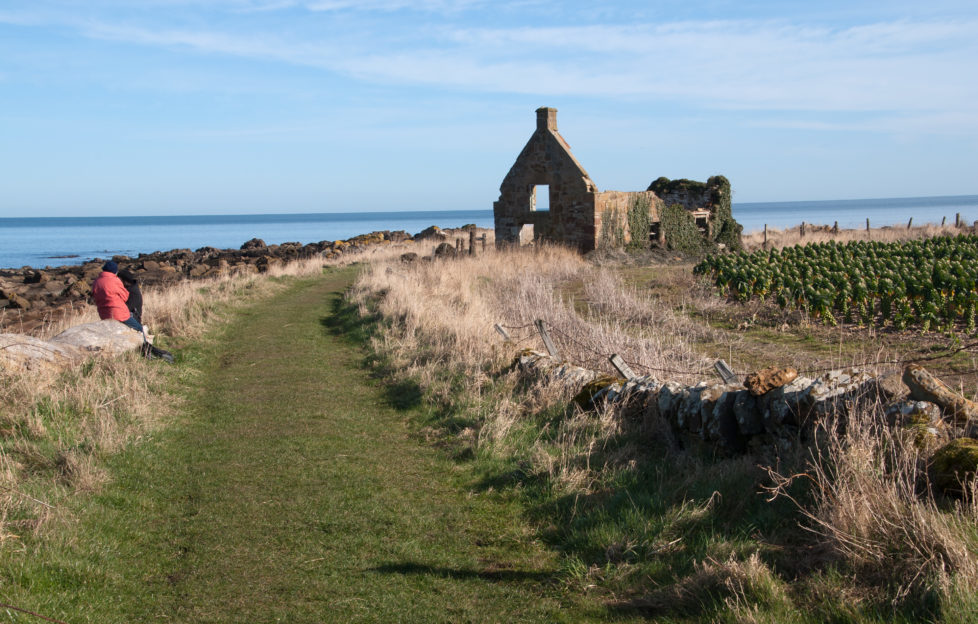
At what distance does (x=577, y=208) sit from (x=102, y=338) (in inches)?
731

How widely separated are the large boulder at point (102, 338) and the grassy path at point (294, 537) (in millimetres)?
2513

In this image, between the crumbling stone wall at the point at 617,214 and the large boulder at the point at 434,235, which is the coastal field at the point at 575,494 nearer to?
the crumbling stone wall at the point at 617,214

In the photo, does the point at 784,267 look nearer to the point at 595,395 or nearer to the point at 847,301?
the point at 847,301

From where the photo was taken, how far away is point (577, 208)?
1044 inches

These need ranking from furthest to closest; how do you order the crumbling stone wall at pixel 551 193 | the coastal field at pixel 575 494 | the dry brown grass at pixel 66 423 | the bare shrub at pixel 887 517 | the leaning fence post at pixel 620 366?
the crumbling stone wall at pixel 551 193, the leaning fence post at pixel 620 366, the dry brown grass at pixel 66 423, the coastal field at pixel 575 494, the bare shrub at pixel 887 517

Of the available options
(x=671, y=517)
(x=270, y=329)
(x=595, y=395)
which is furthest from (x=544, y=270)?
(x=671, y=517)

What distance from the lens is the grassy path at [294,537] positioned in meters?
4.62

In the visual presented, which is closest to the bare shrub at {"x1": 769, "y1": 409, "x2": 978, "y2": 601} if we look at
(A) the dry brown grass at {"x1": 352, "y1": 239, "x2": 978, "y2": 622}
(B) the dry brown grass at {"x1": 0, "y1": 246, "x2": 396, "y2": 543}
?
(A) the dry brown grass at {"x1": 352, "y1": 239, "x2": 978, "y2": 622}

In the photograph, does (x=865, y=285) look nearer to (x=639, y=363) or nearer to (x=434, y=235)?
(x=639, y=363)

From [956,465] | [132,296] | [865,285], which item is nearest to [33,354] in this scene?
[132,296]

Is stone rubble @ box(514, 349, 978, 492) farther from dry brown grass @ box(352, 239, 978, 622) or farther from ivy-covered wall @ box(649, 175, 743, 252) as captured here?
ivy-covered wall @ box(649, 175, 743, 252)

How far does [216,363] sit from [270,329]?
11.3 ft

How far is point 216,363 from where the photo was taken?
12.1 m

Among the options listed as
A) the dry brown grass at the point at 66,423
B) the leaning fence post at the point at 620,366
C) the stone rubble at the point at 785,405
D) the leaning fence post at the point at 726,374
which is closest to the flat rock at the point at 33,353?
the dry brown grass at the point at 66,423
